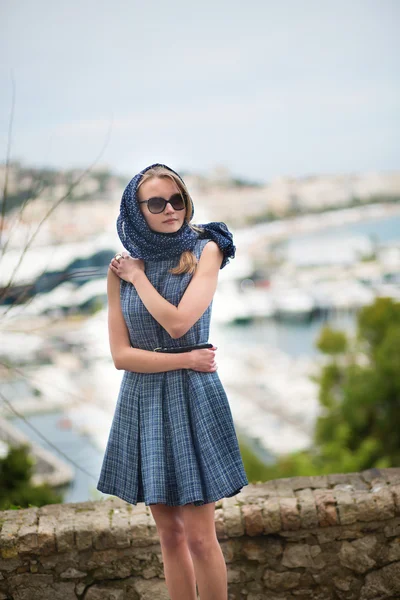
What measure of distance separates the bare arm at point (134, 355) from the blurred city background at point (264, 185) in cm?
769

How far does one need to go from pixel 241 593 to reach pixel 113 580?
0.43 meters

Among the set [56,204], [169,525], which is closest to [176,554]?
[169,525]

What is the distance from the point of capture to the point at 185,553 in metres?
1.74

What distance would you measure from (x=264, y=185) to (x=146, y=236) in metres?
47.8

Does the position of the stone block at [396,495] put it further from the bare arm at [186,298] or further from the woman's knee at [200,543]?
the bare arm at [186,298]

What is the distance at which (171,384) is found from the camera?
171 cm

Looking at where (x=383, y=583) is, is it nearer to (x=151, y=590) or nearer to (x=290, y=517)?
(x=290, y=517)

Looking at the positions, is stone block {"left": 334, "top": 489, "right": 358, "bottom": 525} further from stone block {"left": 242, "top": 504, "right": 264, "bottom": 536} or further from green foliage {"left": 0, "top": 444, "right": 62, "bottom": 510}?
green foliage {"left": 0, "top": 444, "right": 62, "bottom": 510}

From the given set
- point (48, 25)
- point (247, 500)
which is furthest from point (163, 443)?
point (48, 25)

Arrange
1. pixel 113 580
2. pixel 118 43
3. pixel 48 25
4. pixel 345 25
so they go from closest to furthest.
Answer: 1. pixel 113 580
2. pixel 48 25
3. pixel 118 43
4. pixel 345 25

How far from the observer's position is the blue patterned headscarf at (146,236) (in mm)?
1707

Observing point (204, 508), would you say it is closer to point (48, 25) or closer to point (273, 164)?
point (48, 25)

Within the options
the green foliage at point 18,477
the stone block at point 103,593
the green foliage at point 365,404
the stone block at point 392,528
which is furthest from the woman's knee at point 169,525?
the green foliage at point 365,404

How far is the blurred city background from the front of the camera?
20828 millimetres
